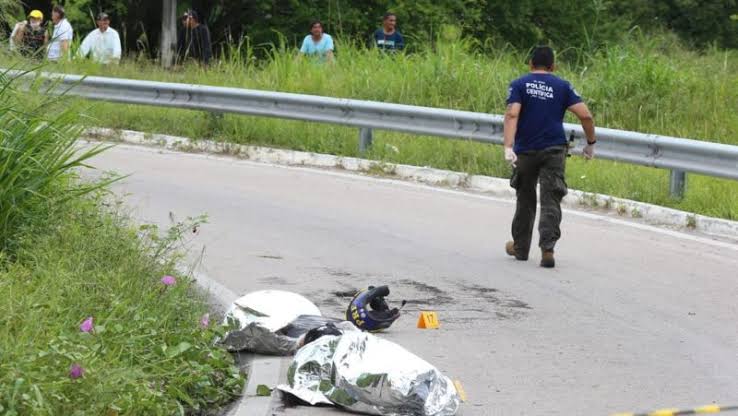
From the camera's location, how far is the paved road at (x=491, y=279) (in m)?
7.36

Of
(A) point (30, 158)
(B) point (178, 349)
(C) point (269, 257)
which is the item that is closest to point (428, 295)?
(C) point (269, 257)

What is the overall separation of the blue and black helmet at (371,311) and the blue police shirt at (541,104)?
3.13 metres

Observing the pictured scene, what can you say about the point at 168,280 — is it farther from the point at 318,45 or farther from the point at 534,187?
the point at 318,45

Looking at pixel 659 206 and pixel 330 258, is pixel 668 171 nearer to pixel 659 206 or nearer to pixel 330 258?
pixel 659 206

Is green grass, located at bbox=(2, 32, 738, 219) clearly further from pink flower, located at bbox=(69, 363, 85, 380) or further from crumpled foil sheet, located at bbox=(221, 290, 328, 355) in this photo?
pink flower, located at bbox=(69, 363, 85, 380)

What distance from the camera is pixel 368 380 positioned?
6441 millimetres

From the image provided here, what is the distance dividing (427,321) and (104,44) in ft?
46.3

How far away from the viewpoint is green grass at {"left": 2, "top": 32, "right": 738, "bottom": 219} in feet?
53.0

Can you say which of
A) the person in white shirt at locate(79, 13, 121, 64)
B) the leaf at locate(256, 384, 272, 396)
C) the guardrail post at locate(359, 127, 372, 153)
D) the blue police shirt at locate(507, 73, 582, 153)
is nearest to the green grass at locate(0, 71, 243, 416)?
the leaf at locate(256, 384, 272, 396)

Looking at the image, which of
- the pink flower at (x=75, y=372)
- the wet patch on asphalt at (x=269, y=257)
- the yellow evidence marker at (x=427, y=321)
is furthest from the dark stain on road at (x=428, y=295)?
the pink flower at (x=75, y=372)

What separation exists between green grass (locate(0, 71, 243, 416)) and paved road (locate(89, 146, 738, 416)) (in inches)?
24.7

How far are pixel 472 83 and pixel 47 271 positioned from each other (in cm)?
1119

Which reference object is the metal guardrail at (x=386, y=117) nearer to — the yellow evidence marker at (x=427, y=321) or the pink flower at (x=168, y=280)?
the pink flower at (x=168, y=280)

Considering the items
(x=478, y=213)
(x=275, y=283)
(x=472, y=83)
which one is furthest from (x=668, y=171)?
(x=275, y=283)
